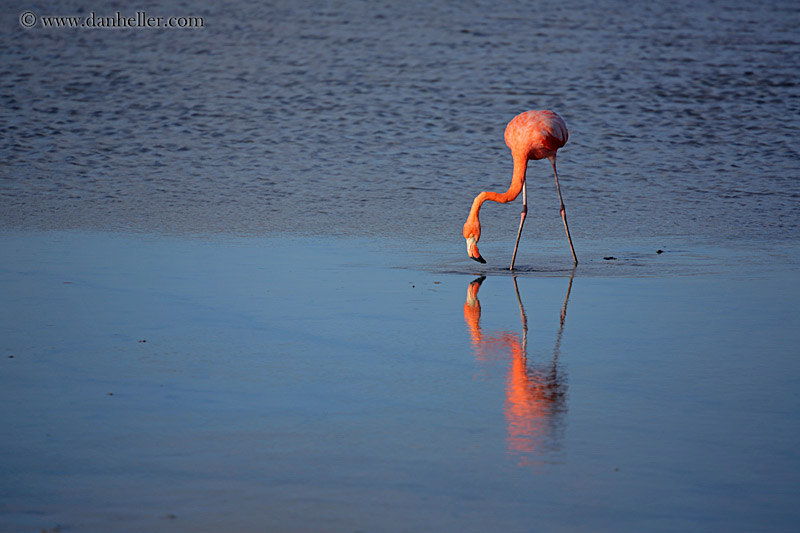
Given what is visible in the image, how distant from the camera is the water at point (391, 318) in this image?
351cm

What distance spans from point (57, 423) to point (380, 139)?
11.8m

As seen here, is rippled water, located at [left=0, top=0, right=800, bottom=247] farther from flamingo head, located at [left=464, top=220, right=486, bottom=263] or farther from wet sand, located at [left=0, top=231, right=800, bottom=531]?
wet sand, located at [left=0, top=231, right=800, bottom=531]

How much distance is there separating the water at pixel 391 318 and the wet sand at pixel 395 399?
2 cm

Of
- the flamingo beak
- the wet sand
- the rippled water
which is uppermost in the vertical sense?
the rippled water

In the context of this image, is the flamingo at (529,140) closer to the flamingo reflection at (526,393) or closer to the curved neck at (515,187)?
the curved neck at (515,187)

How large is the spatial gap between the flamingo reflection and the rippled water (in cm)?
350

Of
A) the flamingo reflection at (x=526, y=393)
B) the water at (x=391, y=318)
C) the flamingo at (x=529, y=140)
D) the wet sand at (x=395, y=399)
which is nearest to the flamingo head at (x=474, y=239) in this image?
the water at (x=391, y=318)

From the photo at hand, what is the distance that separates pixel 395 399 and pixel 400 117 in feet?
43.0

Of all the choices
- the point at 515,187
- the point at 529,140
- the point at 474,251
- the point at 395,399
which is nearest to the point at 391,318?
the point at 395,399

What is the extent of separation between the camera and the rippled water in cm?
1073

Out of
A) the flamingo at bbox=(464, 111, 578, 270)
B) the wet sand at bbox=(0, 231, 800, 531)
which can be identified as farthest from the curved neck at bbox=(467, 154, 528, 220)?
the wet sand at bbox=(0, 231, 800, 531)

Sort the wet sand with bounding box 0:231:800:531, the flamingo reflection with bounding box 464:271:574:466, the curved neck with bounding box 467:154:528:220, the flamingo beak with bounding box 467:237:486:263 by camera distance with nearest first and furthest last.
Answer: the wet sand with bounding box 0:231:800:531 → the flamingo reflection with bounding box 464:271:574:466 → the flamingo beak with bounding box 467:237:486:263 → the curved neck with bounding box 467:154:528:220

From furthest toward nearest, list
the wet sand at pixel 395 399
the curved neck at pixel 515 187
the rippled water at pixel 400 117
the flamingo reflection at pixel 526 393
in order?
the rippled water at pixel 400 117 < the curved neck at pixel 515 187 < the flamingo reflection at pixel 526 393 < the wet sand at pixel 395 399

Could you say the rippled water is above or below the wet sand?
above
